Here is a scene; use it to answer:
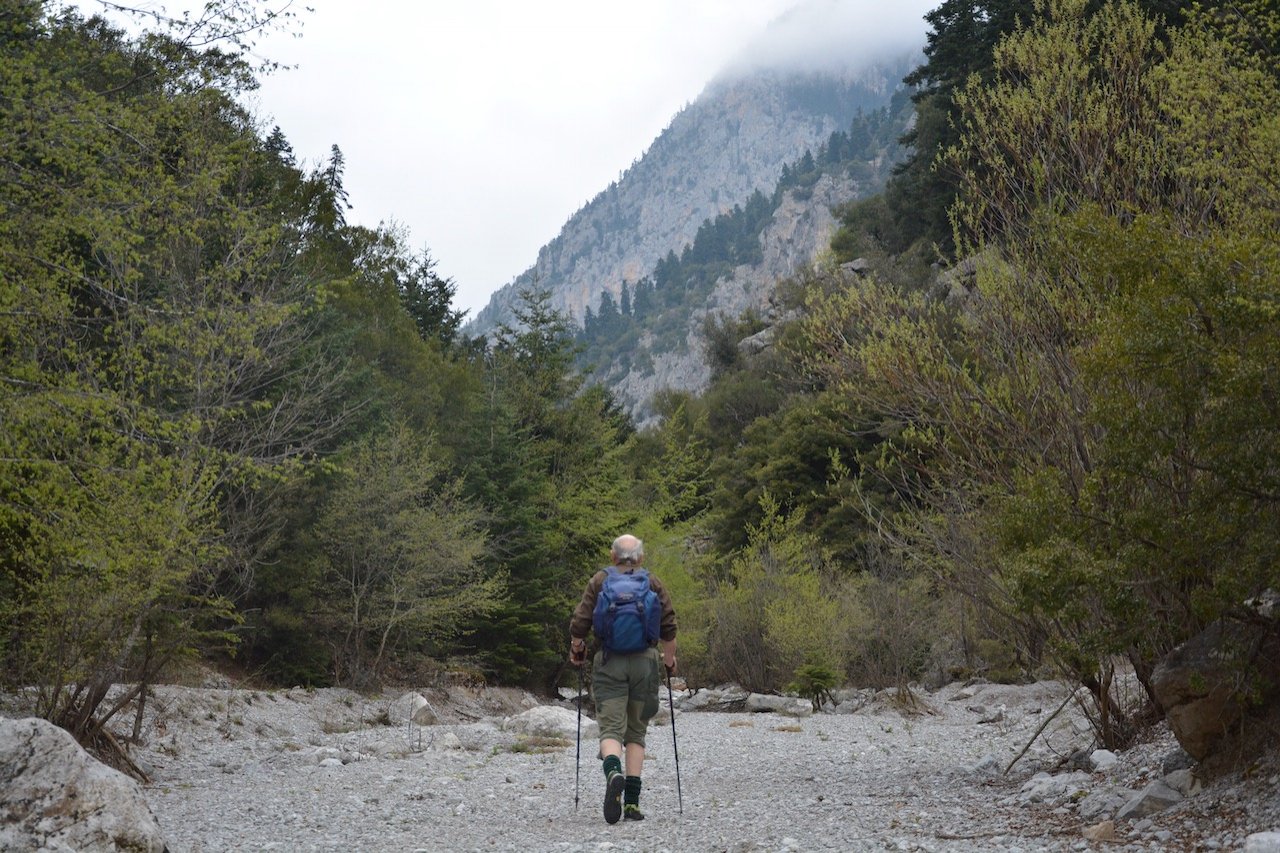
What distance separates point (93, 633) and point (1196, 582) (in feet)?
33.9

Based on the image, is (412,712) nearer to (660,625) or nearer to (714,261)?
(660,625)

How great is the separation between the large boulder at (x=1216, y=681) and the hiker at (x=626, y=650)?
12.2ft

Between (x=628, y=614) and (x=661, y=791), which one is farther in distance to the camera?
(x=661, y=791)

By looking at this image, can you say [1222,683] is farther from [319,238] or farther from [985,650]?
[319,238]

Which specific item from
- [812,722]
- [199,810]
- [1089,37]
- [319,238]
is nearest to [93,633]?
[199,810]

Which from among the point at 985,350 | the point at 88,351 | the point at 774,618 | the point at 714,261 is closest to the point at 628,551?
the point at 985,350

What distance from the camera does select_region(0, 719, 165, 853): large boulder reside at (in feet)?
20.2

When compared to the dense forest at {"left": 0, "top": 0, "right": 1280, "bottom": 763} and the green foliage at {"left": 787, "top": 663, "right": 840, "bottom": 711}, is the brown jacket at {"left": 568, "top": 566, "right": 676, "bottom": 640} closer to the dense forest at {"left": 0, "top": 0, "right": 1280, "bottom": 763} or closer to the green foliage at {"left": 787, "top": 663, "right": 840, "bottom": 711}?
the dense forest at {"left": 0, "top": 0, "right": 1280, "bottom": 763}

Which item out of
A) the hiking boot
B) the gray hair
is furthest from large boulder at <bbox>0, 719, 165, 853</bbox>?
the gray hair

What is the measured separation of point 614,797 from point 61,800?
3753 millimetres

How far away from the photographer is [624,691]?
8375mm

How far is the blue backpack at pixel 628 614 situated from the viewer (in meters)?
8.31

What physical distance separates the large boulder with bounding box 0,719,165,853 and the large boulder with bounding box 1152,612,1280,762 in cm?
695

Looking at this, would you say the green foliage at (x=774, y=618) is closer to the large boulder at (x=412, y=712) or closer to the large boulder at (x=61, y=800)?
the large boulder at (x=412, y=712)
